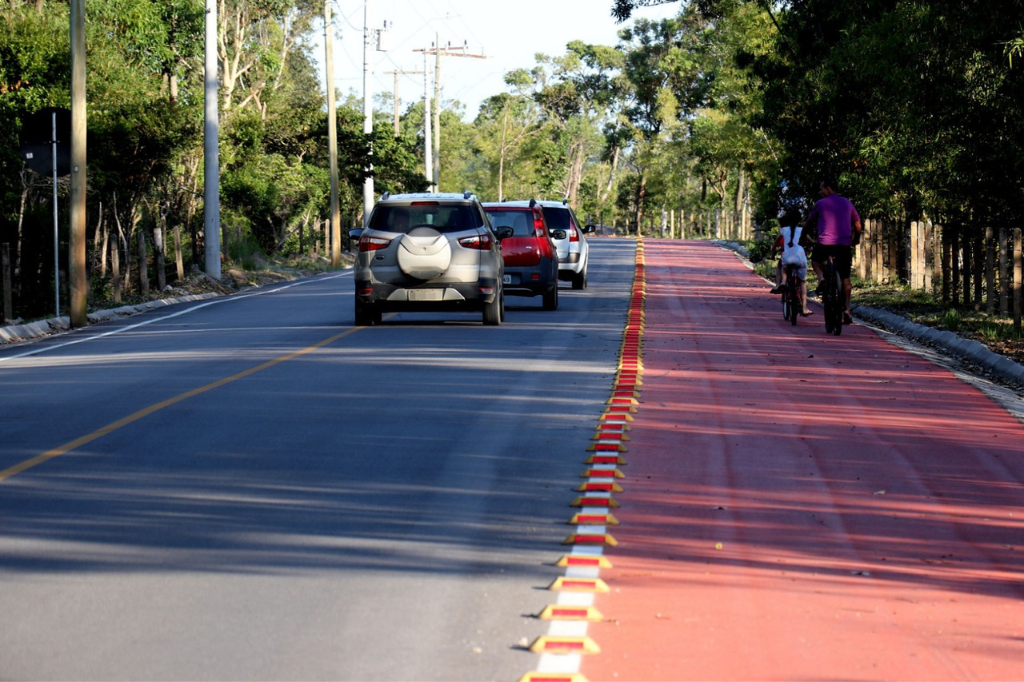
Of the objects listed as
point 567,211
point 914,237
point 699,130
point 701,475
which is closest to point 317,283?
point 567,211

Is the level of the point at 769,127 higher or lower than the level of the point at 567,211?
higher

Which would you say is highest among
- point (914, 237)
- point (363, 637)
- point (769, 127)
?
point (769, 127)

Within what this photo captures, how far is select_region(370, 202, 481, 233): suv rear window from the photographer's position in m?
19.1

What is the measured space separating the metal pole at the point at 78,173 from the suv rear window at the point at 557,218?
30.9 feet

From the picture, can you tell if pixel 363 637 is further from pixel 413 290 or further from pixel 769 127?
pixel 769 127

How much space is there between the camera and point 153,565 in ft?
21.4

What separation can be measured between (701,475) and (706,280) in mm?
24400

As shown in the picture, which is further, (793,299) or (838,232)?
(793,299)

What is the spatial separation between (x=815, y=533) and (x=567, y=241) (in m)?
21.3

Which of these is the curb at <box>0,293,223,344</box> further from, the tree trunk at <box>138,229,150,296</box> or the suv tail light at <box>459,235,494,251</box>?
the suv tail light at <box>459,235,494,251</box>

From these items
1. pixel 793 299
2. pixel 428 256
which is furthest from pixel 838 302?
pixel 428 256

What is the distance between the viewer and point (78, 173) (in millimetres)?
22953

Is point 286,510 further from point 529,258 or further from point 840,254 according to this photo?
point 529,258

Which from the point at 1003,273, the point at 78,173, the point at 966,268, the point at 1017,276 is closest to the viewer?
the point at 1017,276
